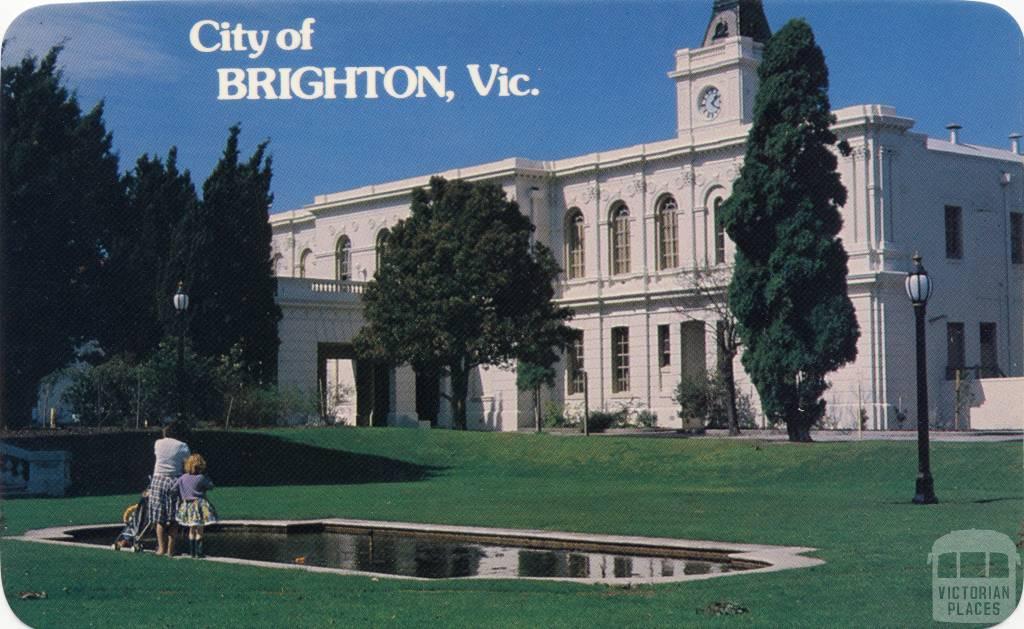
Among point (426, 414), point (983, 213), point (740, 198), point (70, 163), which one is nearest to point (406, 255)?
point (426, 414)

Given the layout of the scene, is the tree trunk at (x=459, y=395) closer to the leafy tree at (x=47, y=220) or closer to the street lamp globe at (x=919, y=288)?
the leafy tree at (x=47, y=220)

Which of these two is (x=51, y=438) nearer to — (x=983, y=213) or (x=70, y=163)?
(x=70, y=163)

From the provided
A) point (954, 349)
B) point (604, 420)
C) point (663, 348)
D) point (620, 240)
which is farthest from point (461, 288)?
point (954, 349)

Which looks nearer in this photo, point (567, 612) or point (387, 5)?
point (567, 612)

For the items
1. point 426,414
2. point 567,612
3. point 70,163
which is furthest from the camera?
point 426,414

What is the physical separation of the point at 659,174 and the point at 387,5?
34122mm

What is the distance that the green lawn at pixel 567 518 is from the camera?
12352 millimetres

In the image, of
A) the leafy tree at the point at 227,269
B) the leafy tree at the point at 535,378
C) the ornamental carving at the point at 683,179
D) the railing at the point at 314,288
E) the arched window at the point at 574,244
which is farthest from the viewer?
the ornamental carving at the point at 683,179

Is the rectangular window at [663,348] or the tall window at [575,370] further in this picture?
the rectangular window at [663,348]

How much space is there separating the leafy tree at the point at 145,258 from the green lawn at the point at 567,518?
263cm

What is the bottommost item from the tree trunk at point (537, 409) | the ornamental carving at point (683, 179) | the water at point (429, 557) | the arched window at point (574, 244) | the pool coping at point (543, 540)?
the water at point (429, 557)

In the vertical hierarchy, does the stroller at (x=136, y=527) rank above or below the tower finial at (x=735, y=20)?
below

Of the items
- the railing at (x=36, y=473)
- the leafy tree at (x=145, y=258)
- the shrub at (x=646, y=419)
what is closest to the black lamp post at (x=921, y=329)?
the leafy tree at (x=145, y=258)

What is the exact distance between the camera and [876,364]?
38.4m
